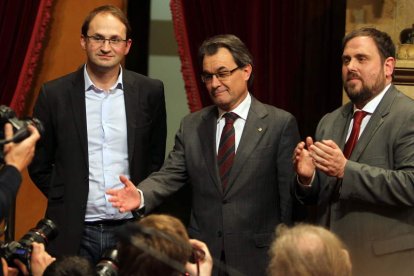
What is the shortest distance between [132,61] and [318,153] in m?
1.64

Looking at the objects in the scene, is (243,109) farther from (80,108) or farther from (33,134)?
(33,134)

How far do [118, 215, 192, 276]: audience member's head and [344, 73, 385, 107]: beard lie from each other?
1361mm

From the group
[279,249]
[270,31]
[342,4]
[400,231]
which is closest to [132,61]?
[270,31]

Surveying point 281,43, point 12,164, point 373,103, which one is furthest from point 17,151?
point 281,43

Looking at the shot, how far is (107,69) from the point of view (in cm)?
352

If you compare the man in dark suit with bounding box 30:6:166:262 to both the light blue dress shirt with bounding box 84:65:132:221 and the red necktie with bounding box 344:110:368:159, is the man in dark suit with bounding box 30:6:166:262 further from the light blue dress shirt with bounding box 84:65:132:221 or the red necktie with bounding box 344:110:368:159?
the red necktie with bounding box 344:110:368:159

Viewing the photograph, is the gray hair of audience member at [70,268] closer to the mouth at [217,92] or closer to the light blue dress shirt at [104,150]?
the light blue dress shirt at [104,150]

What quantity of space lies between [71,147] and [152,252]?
1.52m

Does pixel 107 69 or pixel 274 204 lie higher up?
pixel 107 69

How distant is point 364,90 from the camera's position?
329 cm

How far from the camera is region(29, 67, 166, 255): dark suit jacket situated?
3.45 meters

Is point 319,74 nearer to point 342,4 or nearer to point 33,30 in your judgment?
point 342,4

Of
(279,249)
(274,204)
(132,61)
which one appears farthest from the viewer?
(132,61)

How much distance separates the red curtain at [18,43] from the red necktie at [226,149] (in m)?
1.18
